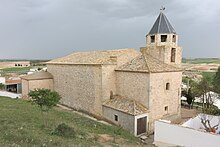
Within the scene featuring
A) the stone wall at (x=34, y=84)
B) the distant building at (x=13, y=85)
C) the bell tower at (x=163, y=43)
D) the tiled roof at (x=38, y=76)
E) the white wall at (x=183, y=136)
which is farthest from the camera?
the distant building at (x=13, y=85)

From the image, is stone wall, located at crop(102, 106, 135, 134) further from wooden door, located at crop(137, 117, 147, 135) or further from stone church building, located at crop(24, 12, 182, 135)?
wooden door, located at crop(137, 117, 147, 135)

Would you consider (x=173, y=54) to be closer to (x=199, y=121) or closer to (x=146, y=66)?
(x=146, y=66)

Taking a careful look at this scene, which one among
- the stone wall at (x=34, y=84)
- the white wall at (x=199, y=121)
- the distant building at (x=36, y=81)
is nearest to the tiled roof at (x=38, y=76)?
the distant building at (x=36, y=81)

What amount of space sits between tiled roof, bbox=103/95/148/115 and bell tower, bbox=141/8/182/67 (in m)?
5.27

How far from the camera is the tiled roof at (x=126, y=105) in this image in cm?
1405

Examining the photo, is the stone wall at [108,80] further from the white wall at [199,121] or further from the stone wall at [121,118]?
the white wall at [199,121]

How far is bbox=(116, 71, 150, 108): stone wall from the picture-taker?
14719 mm

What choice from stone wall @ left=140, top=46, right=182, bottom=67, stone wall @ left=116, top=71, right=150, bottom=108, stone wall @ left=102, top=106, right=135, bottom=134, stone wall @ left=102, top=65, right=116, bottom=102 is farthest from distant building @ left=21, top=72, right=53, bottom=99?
stone wall @ left=140, top=46, right=182, bottom=67

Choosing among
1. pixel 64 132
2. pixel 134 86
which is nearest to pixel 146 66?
pixel 134 86

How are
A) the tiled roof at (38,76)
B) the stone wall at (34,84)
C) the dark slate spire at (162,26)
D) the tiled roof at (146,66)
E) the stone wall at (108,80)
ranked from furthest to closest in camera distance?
the tiled roof at (38,76) < the stone wall at (34,84) < the dark slate spire at (162,26) < the stone wall at (108,80) < the tiled roof at (146,66)

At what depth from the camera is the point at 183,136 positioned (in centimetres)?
1127

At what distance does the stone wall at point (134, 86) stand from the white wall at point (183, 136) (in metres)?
2.84

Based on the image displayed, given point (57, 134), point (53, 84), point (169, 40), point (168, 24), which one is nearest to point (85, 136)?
point (57, 134)

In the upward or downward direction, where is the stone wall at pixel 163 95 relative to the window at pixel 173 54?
downward
